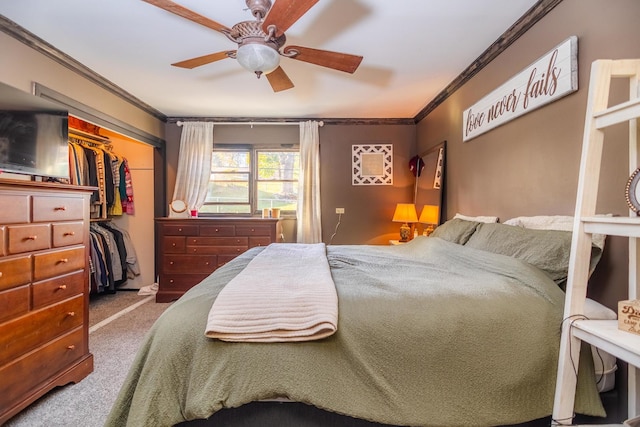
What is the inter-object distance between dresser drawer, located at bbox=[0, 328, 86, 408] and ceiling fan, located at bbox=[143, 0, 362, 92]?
1.96m

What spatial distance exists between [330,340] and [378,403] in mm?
258

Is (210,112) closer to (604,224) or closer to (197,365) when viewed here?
(197,365)

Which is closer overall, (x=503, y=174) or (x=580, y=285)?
(x=580, y=285)

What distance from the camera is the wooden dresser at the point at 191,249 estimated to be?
3.62 meters

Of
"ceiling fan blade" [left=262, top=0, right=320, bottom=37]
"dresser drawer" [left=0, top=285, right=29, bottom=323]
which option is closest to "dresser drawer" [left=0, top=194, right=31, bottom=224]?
"dresser drawer" [left=0, top=285, right=29, bottom=323]

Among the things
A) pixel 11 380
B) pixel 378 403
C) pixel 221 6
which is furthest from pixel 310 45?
pixel 11 380

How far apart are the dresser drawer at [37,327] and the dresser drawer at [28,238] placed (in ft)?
1.17

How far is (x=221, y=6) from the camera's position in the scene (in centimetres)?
191

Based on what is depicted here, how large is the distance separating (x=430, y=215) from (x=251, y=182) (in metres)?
2.45

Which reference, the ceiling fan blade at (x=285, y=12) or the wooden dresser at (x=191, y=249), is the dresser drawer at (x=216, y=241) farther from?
the ceiling fan blade at (x=285, y=12)

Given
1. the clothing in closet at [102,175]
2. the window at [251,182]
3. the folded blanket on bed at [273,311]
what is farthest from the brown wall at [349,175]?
the folded blanket on bed at [273,311]

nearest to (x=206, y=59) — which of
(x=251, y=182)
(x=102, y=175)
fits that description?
(x=251, y=182)

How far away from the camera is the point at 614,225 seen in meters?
0.98

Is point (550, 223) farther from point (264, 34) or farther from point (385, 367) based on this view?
point (264, 34)
